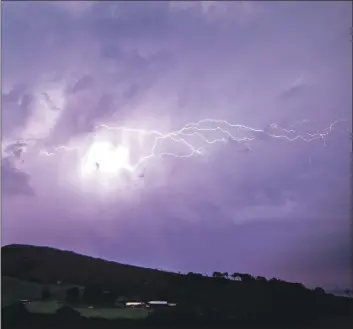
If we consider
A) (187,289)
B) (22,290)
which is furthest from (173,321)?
(22,290)

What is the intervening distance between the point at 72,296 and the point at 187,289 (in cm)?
100

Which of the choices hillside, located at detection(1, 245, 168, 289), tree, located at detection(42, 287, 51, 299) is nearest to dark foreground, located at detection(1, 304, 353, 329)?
tree, located at detection(42, 287, 51, 299)

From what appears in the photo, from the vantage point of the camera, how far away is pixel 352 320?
5816 mm

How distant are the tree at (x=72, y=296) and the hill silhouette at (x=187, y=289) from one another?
0.23 feet

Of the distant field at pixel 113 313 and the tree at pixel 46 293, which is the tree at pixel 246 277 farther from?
the tree at pixel 46 293

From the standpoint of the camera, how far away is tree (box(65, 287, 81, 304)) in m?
5.62

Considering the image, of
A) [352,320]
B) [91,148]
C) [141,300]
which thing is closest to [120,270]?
[141,300]

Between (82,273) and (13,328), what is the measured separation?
2.44 ft

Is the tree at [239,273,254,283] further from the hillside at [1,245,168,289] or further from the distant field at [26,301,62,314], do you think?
the distant field at [26,301,62,314]

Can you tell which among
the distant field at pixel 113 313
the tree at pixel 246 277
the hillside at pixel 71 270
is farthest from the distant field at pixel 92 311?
the tree at pixel 246 277

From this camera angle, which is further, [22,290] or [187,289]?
[187,289]

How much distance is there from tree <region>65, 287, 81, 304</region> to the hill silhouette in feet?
0.23

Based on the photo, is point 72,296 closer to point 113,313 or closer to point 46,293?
point 46,293

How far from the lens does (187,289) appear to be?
18.8 ft
